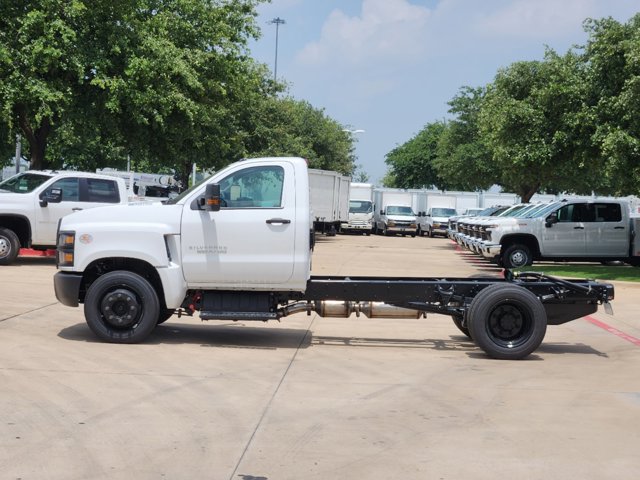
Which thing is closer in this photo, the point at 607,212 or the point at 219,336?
the point at 219,336

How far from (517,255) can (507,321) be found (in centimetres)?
1398

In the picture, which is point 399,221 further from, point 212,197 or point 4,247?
point 212,197

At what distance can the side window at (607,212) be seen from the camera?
77.7ft

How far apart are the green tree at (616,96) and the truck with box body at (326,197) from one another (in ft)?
55.4

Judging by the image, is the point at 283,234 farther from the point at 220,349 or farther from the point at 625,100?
the point at 625,100

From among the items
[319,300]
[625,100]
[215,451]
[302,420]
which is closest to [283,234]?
[319,300]

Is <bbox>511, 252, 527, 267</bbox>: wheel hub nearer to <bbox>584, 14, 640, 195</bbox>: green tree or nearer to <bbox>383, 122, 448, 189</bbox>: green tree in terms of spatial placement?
<bbox>584, 14, 640, 195</bbox>: green tree

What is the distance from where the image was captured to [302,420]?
7012 millimetres

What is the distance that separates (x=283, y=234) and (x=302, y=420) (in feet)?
10.6

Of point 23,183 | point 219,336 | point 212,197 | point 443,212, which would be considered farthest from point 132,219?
point 443,212

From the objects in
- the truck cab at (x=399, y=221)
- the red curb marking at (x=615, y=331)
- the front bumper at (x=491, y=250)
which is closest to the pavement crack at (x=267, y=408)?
the red curb marking at (x=615, y=331)

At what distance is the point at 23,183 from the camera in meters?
19.2

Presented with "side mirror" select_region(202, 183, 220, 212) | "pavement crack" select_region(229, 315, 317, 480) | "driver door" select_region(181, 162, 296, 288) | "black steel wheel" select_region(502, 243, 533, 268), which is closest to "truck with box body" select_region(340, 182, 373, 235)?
"black steel wheel" select_region(502, 243, 533, 268)

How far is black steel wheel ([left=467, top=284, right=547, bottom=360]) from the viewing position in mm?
9898
